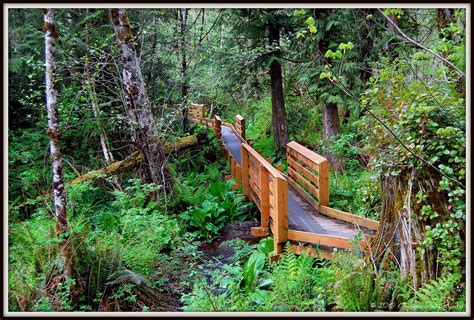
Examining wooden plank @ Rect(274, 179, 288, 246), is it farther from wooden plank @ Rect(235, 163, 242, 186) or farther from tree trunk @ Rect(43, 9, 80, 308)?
wooden plank @ Rect(235, 163, 242, 186)

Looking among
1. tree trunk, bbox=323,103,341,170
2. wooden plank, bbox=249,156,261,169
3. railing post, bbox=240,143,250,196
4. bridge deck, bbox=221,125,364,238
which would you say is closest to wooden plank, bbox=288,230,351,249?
bridge deck, bbox=221,125,364,238

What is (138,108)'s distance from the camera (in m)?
7.83

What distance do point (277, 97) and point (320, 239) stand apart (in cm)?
835

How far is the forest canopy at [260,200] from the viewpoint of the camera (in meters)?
4.09

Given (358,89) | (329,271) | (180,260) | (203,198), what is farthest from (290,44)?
(329,271)

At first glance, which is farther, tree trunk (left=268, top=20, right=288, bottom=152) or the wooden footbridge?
tree trunk (left=268, top=20, right=288, bottom=152)

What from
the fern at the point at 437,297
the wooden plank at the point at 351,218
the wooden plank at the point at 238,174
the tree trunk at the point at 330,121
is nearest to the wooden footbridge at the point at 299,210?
the wooden plank at the point at 351,218

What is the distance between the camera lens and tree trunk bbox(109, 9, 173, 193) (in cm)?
757

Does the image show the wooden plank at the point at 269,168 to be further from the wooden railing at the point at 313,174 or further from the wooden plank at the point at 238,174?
the wooden plank at the point at 238,174

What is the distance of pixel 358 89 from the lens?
35.8 feet

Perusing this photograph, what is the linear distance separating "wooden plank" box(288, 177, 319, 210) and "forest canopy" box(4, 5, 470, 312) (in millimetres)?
55

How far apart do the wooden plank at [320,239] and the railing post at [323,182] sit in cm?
A: 134

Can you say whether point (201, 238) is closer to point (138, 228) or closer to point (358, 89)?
point (138, 228)

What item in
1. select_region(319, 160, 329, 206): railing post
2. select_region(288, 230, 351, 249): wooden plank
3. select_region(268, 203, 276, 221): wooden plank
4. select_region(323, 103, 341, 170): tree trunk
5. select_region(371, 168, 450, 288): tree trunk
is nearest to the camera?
select_region(371, 168, 450, 288): tree trunk
